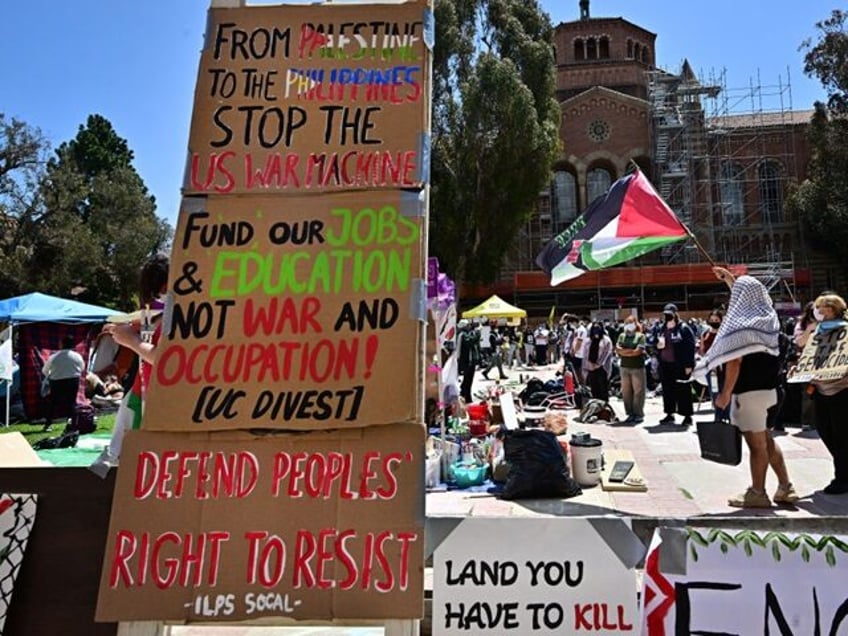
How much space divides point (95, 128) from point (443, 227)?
41655 mm

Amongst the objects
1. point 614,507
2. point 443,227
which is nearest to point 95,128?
point 443,227

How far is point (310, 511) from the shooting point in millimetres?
2613

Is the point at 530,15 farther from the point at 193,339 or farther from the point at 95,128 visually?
the point at 95,128

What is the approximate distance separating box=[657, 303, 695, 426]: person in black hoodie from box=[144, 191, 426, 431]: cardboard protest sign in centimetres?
897

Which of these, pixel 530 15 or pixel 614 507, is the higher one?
pixel 530 15

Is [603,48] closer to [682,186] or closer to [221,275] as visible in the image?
[682,186]

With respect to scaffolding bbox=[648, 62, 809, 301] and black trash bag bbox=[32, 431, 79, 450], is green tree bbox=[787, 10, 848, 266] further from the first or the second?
black trash bag bbox=[32, 431, 79, 450]

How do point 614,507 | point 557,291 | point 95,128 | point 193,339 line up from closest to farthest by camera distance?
1. point 193,339
2. point 614,507
3. point 557,291
4. point 95,128

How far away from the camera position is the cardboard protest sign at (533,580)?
8.59 feet

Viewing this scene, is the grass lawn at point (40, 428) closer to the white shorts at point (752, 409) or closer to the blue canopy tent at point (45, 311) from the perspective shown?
the blue canopy tent at point (45, 311)

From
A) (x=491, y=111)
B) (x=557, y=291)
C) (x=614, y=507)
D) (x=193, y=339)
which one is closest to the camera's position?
(x=193, y=339)

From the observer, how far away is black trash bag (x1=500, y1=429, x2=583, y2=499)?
6.63 m

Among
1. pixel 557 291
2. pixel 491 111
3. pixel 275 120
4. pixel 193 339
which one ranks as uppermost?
pixel 491 111

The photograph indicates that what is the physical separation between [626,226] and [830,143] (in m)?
40.6
